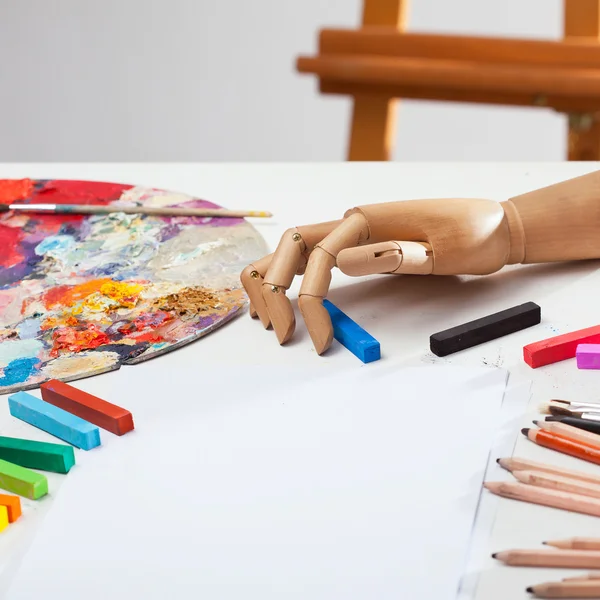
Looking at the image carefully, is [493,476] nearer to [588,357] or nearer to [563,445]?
[563,445]

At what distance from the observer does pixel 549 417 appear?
698 mm

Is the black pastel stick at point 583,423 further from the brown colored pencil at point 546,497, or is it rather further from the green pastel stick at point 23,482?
the green pastel stick at point 23,482

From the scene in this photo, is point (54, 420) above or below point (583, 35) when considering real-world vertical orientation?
below

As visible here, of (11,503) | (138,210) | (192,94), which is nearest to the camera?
(11,503)

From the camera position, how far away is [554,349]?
79cm

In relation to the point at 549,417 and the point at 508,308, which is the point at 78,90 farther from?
the point at 549,417

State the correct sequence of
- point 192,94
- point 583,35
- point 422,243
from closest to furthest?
point 422,243 → point 583,35 → point 192,94

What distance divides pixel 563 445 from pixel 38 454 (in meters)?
0.36

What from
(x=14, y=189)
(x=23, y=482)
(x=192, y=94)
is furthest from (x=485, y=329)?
(x=192, y=94)

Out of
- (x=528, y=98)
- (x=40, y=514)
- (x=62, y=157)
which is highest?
(x=528, y=98)

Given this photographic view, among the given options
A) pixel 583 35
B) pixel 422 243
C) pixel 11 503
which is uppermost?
pixel 583 35

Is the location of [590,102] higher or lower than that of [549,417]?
higher

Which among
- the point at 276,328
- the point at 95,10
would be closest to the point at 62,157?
the point at 95,10

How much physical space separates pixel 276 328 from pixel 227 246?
0.65 ft
